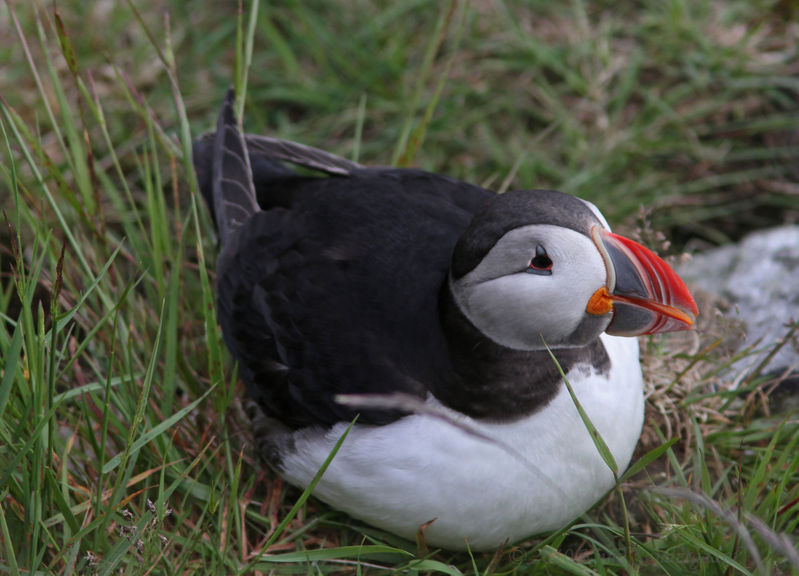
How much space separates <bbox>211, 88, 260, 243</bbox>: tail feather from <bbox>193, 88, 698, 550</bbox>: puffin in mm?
183

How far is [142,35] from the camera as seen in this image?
3936 mm

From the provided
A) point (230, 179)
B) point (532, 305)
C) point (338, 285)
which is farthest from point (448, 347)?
point (230, 179)

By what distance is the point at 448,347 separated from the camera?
2070 millimetres

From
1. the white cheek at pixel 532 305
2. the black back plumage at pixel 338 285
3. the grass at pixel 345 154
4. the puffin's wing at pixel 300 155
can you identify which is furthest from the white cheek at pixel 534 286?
the puffin's wing at pixel 300 155

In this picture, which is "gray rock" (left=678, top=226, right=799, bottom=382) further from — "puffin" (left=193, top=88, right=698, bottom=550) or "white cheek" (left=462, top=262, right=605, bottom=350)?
"white cheek" (left=462, top=262, right=605, bottom=350)

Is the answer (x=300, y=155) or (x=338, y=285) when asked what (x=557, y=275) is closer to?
(x=338, y=285)

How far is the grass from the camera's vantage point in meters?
2.38

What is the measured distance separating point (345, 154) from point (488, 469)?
1.84 m

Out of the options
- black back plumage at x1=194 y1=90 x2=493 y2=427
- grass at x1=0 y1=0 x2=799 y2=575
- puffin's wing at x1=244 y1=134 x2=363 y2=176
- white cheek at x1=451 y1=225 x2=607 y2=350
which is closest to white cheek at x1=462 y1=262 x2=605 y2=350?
white cheek at x1=451 y1=225 x2=607 y2=350

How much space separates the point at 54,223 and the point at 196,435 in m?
1.25

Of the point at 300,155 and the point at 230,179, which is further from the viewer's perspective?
the point at 300,155

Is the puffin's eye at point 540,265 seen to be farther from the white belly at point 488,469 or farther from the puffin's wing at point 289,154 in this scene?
the puffin's wing at point 289,154

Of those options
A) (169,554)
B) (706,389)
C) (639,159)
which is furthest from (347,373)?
(639,159)

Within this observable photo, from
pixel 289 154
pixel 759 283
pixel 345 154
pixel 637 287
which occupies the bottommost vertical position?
pixel 759 283
